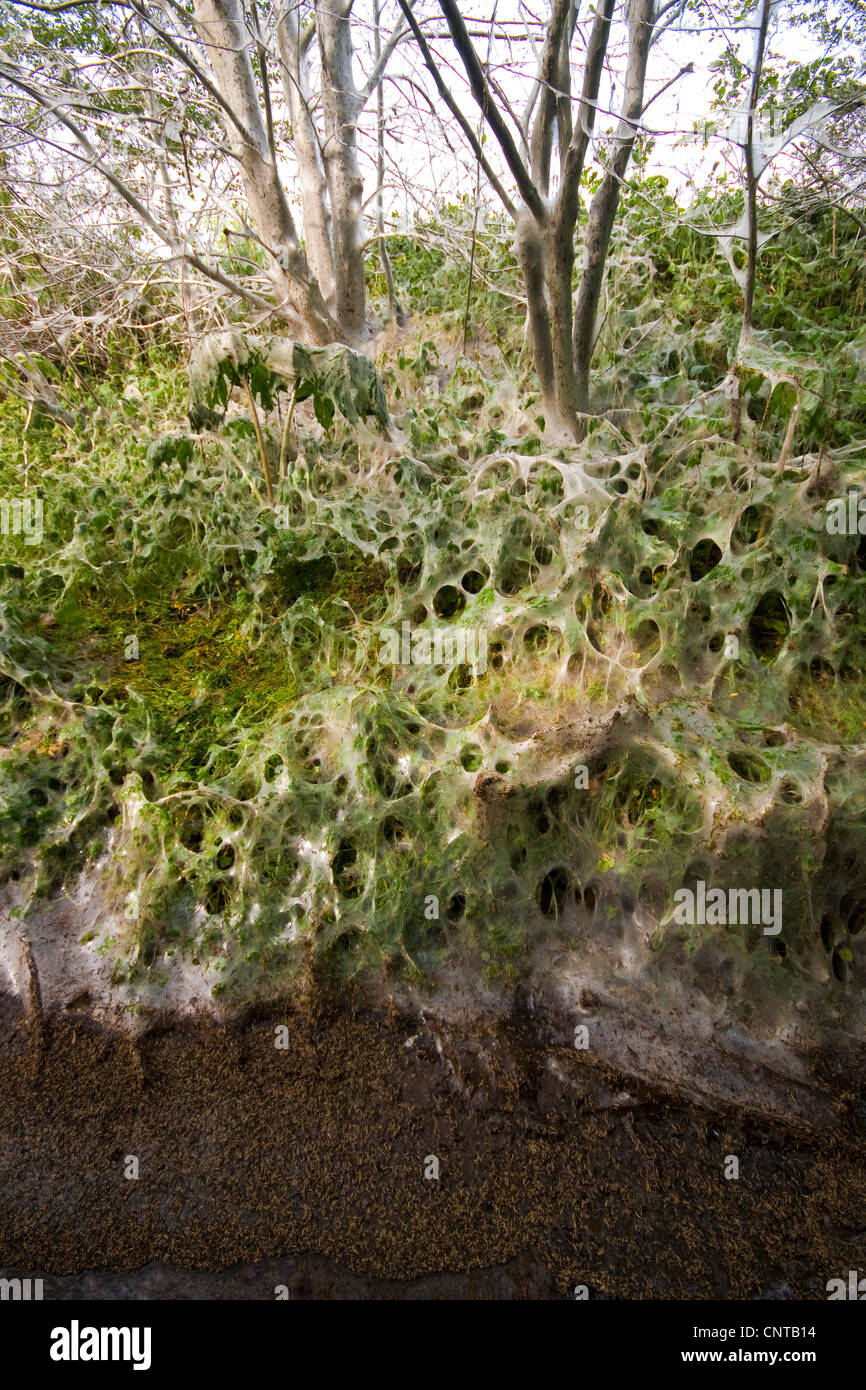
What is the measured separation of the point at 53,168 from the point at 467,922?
24.6ft

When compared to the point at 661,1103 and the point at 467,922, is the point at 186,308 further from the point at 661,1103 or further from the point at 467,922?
the point at 661,1103

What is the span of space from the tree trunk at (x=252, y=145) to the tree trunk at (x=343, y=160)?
543 millimetres

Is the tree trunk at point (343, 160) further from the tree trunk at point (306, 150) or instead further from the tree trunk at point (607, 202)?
the tree trunk at point (607, 202)

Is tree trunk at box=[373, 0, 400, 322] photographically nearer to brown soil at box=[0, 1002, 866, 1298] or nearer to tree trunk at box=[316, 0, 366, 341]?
tree trunk at box=[316, 0, 366, 341]

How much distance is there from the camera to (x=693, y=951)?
2.61 meters

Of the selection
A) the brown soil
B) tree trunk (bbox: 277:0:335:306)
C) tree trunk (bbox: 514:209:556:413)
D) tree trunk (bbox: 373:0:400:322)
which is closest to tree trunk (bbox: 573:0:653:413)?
tree trunk (bbox: 514:209:556:413)

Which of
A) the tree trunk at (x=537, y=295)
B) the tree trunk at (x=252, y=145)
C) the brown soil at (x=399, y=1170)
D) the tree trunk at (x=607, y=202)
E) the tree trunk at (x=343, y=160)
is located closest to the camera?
the brown soil at (x=399, y=1170)

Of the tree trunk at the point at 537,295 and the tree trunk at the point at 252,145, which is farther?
the tree trunk at the point at 252,145

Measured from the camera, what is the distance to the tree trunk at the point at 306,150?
15.8 feet

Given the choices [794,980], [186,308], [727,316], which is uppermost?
[186,308]

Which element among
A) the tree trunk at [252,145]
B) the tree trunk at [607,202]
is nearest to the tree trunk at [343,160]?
the tree trunk at [252,145]

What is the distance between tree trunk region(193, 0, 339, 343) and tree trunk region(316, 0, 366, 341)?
0.54 m

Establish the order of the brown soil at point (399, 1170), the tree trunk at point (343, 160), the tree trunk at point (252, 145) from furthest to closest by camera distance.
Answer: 1. the tree trunk at point (343, 160)
2. the tree trunk at point (252, 145)
3. the brown soil at point (399, 1170)
